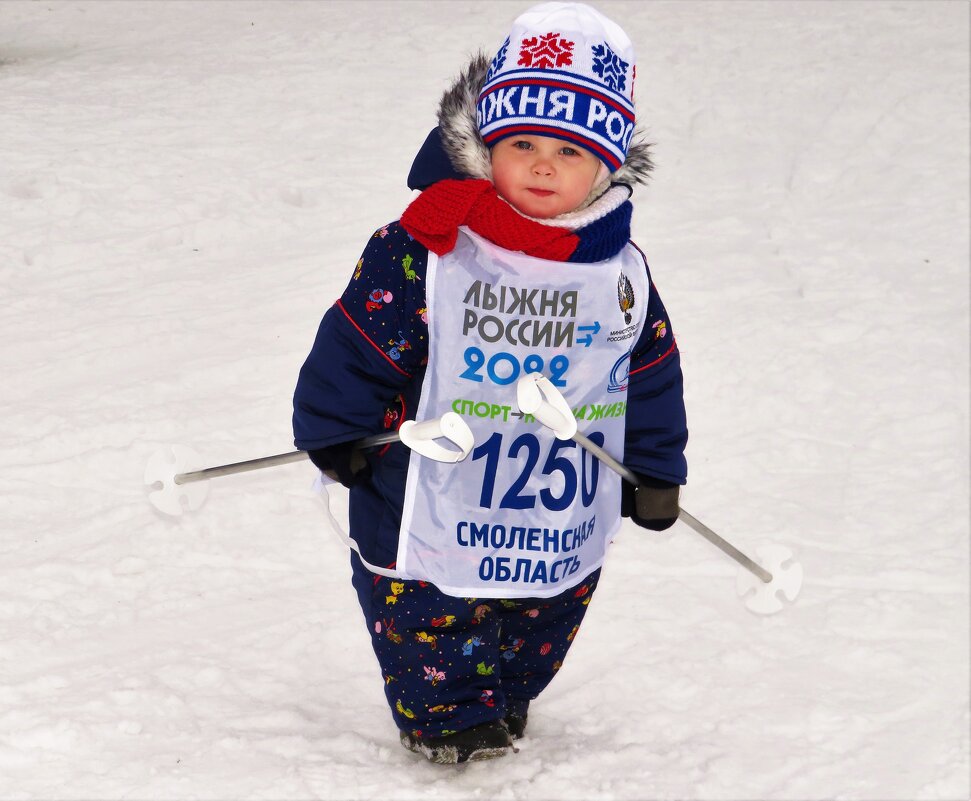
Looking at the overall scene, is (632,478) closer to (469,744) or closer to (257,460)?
(469,744)

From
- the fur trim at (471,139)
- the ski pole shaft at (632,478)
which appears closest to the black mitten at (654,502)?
the ski pole shaft at (632,478)

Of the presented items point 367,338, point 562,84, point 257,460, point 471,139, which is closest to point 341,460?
point 367,338

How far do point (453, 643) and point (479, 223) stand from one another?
0.82 meters

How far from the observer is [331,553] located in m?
3.40

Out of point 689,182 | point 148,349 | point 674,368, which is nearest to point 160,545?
point 148,349

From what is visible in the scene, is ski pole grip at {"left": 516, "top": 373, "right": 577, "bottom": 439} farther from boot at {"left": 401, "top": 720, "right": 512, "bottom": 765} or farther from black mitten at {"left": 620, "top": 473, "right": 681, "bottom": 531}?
boot at {"left": 401, "top": 720, "right": 512, "bottom": 765}

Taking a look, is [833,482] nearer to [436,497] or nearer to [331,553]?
[331,553]

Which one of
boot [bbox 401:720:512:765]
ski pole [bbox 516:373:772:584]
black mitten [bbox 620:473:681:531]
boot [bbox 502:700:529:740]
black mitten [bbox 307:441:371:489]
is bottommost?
boot [bbox 502:700:529:740]

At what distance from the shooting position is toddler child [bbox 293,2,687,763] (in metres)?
2.08

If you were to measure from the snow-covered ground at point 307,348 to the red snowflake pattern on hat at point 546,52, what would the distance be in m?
1.45

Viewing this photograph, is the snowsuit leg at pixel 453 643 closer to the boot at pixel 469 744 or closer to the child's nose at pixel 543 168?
the boot at pixel 469 744

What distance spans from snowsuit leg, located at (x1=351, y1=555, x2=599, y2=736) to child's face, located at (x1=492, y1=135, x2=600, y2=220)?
0.76 meters

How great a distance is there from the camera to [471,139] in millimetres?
2139

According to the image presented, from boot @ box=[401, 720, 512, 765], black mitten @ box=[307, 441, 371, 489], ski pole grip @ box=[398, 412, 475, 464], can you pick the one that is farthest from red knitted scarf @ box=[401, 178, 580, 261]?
boot @ box=[401, 720, 512, 765]
